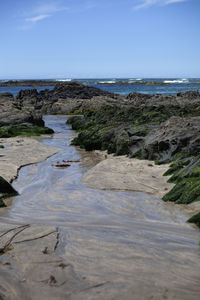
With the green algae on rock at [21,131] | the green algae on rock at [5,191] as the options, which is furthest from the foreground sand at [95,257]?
the green algae on rock at [21,131]

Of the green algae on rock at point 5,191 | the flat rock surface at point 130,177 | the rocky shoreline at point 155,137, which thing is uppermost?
the rocky shoreline at point 155,137

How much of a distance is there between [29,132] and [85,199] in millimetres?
17357

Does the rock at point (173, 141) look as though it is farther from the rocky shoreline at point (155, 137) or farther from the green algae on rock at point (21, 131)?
the green algae on rock at point (21, 131)

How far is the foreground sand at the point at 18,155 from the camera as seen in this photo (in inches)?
520

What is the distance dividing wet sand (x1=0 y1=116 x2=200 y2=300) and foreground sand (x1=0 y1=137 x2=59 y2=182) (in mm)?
3438

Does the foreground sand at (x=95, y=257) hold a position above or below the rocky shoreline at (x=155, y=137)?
below

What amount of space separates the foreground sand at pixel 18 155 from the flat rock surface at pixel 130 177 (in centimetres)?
293

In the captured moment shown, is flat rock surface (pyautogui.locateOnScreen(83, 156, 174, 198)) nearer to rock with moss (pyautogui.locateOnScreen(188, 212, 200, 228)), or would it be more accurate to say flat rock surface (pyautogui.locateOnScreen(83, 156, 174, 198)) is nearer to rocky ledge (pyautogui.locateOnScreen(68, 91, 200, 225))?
rocky ledge (pyautogui.locateOnScreen(68, 91, 200, 225))

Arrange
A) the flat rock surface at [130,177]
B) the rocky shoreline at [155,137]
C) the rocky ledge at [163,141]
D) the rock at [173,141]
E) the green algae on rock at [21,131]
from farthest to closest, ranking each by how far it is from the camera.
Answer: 1. the green algae on rock at [21,131]
2. the rock at [173,141]
3. the flat rock surface at [130,177]
4. the rocky shoreline at [155,137]
5. the rocky ledge at [163,141]

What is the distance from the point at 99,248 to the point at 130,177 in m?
5.85

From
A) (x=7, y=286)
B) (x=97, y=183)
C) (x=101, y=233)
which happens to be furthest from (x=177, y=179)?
(x=7, y=286)

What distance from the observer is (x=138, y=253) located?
581 cm

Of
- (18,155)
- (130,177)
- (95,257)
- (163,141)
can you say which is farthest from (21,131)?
(95,257)

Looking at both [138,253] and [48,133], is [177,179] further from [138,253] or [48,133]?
[48,133]
